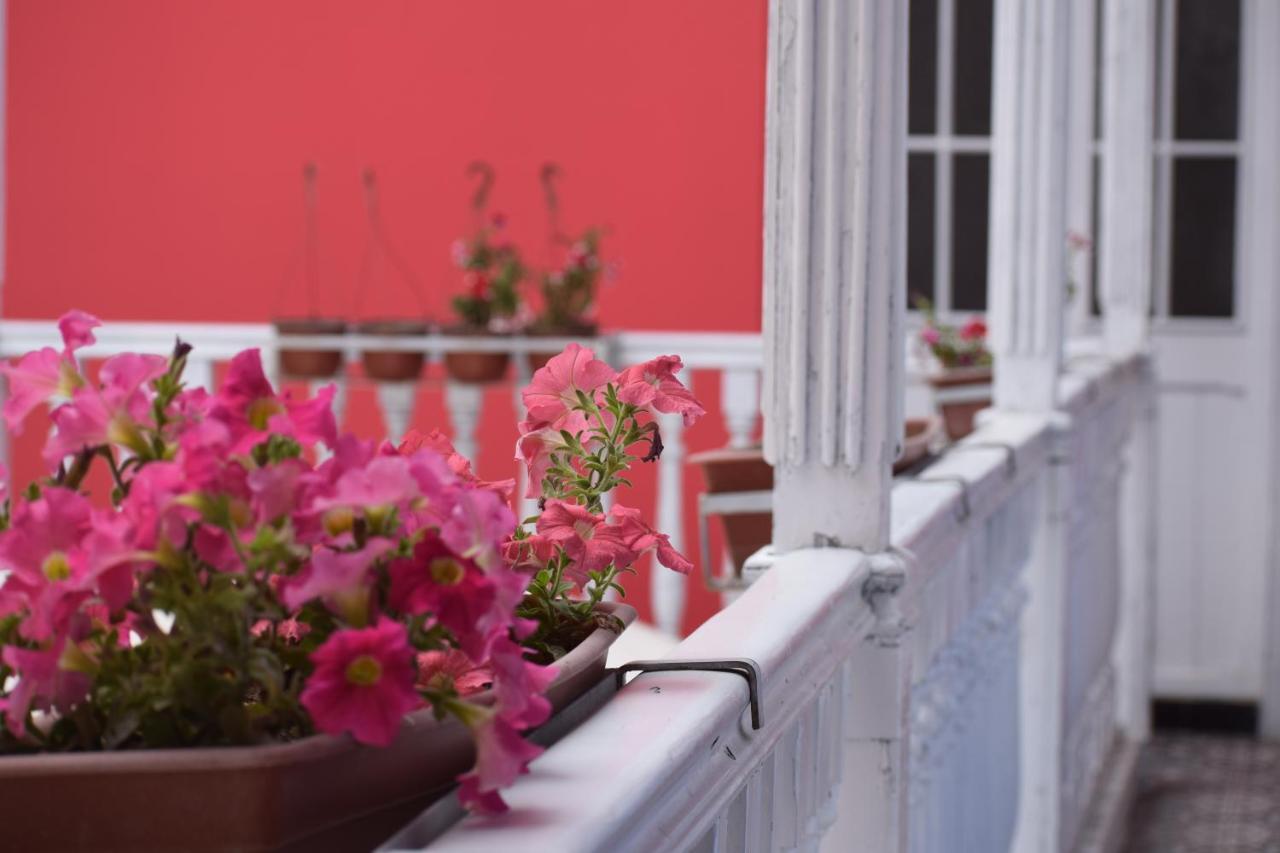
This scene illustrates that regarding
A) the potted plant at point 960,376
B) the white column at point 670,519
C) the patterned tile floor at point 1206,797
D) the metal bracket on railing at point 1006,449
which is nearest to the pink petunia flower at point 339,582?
the metal bracket on railing at point 1006,449

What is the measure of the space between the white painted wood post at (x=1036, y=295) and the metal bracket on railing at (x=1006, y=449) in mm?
549

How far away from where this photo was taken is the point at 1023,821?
3.31m

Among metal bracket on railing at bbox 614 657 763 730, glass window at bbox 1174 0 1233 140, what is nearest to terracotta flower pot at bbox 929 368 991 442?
glass window at bbox 1174 0 1233 140

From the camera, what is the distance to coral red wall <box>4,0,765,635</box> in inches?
254

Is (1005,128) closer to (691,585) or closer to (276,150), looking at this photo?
(691,585)

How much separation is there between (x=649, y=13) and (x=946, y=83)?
Answer: 107 cm

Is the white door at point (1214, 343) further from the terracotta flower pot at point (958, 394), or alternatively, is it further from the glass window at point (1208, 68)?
the terracotta flower pot at point (958, 394)

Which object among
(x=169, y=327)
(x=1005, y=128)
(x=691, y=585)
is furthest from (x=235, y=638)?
(x=691, y=585)

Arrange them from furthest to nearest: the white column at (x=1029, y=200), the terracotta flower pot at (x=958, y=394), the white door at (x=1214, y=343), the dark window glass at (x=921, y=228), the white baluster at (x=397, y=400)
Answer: the dark window glass at (x=921, y=228) → the white door at (x=1214, y=343) → the white baluster at (x=397, y=400) → the terracotta flower pot at (x=958, y=394) → the white column at (x=1029, y=200)

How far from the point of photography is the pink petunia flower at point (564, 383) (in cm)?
105

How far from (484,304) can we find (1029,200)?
8.48 ft

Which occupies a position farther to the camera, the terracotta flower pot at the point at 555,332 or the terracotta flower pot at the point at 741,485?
the terracotta flower pot at the point at 555,332

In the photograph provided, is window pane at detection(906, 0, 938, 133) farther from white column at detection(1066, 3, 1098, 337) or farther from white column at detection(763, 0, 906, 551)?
white column at detection(763, 0, 906, 551)

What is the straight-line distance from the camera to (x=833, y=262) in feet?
5.51
